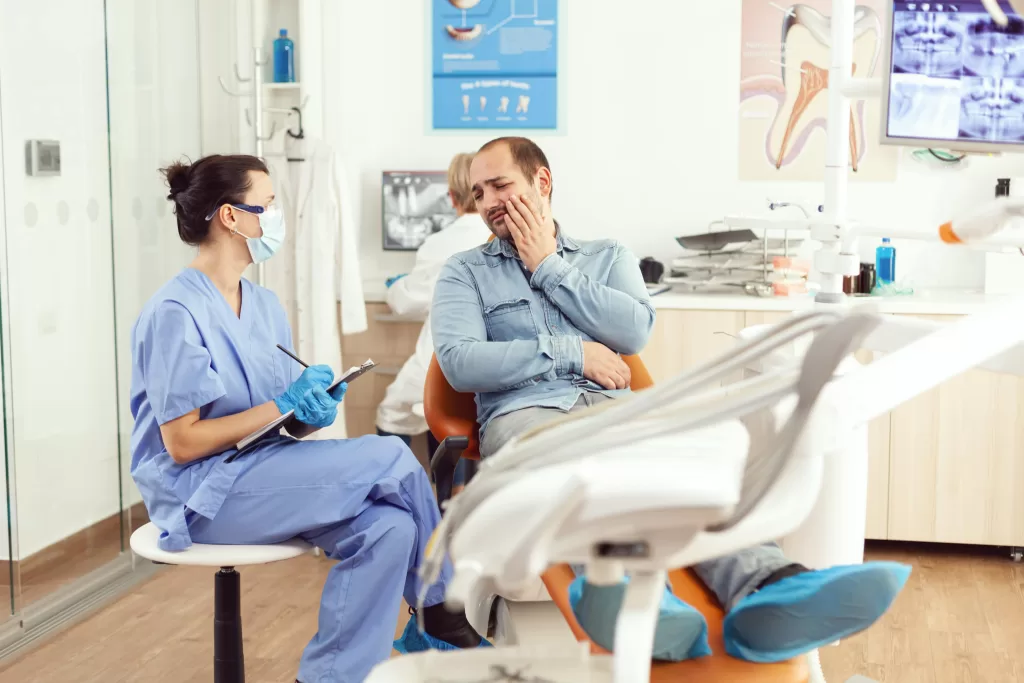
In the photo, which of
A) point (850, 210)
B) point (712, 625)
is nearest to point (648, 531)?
point (712, 625)

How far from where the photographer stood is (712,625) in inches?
54.6

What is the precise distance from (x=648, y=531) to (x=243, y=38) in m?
3.41

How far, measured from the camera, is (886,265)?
142 inches

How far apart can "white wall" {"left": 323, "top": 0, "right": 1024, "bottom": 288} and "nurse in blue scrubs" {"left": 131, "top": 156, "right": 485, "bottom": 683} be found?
2015mm

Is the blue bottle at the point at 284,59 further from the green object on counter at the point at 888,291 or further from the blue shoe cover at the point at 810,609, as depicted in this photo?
the blue shoe cover at the point at 810,609

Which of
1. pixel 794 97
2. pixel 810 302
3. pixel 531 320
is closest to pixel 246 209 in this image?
pixel 531 320

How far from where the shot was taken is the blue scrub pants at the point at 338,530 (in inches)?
79.6

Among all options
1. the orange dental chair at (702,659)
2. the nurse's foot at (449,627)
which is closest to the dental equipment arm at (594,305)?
the nurse's foot at (449,627)

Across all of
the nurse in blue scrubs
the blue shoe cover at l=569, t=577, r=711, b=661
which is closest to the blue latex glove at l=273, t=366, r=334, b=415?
the nurse in blue scrubs

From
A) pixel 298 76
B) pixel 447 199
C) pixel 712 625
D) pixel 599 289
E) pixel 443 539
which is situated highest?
pixel 298 76

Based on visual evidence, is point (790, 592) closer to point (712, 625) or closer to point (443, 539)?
point (712, 625)

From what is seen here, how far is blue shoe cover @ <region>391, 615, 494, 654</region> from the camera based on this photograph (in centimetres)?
227

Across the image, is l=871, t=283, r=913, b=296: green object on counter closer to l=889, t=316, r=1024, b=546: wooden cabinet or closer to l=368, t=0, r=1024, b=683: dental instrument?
l=889, t=316, r=1024, b=546: wooden cabinet

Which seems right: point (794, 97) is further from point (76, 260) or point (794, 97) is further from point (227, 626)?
point (227, 626)
